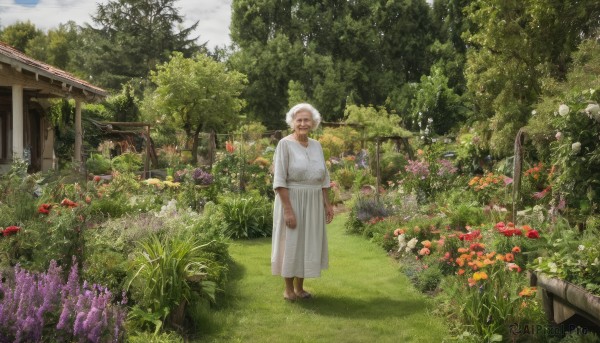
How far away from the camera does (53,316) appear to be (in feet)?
10.9

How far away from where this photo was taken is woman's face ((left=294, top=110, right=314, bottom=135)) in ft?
17.8

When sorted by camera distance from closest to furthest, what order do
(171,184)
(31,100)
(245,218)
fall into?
1. (245,218)
2. (171,184)
3. (31,100)

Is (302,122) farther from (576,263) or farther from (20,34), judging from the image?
(20,34)

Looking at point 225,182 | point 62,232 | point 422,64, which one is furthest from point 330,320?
point 422,64

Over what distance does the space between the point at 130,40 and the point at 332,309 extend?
37010 mm

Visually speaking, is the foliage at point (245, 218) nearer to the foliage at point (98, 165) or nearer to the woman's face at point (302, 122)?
the woman's face at point (302, 122)

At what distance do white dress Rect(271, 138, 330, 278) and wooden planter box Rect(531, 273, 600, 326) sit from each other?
197 centimetres

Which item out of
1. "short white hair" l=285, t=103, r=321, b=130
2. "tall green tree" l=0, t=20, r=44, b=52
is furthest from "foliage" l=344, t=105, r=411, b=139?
"tall green tree" l=0, t=20, r=44, b=52

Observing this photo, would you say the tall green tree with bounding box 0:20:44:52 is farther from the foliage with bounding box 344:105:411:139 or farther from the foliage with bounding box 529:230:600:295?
the foliage with bounding box 529:230:600:295

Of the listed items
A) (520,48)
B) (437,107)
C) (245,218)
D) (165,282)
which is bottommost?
(245,218)

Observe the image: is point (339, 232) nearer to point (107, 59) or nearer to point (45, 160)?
point (45, 160)

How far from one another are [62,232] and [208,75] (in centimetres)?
1984

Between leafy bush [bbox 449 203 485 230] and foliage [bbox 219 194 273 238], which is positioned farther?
foliage [bbox 219 194 273 238]

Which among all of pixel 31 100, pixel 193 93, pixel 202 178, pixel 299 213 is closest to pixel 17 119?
pixel 31 100
